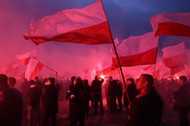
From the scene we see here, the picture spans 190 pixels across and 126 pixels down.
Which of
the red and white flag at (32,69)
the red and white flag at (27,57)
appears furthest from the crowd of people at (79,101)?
the red and white flag at (27,57)

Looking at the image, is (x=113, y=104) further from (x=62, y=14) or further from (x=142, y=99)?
(x=142, y=99)

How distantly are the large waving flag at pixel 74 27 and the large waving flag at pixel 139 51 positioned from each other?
2974 millimetres

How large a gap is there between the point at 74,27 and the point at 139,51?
360 centimetres

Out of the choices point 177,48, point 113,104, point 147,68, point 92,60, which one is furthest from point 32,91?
point 92,60

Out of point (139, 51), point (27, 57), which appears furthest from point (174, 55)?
point (27, 57)

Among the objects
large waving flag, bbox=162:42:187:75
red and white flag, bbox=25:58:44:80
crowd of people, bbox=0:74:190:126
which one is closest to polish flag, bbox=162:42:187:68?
large waving flag, bbox=162:42:187:75

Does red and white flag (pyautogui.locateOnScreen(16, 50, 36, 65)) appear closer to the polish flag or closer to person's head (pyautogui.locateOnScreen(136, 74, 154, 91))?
the polish flag

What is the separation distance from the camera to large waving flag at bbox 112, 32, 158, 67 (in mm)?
9164

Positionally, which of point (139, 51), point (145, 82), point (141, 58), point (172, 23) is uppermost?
point (172, 23)

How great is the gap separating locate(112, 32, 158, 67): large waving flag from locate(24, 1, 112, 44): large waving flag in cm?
297

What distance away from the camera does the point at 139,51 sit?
9.50 metres

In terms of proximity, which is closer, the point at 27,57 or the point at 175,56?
the point at 175,56

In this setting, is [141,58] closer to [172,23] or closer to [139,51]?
[139,51]

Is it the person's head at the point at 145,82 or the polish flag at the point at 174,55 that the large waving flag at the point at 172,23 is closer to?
the person's head at the point at 145,82
